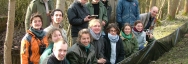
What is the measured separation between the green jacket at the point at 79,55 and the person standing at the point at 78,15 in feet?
3.46

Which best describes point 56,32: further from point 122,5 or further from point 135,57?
point 122,5

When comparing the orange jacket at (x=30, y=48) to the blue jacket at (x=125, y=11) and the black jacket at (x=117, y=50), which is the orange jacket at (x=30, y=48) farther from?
the blue jacket at (x=125, y=11)

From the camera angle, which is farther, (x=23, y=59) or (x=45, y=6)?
(x=45, y=6)

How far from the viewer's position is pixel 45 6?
5176mm

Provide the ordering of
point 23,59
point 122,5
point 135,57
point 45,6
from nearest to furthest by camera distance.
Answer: point 23,59, point 45,6, point 135,57, point 122,5

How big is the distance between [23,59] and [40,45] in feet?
1.03

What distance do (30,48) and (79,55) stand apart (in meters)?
0.75

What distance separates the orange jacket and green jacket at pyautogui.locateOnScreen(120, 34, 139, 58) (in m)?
2.09

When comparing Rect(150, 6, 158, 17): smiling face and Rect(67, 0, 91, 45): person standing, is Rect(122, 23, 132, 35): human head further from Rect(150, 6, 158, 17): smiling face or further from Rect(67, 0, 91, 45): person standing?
Rect(150, 6, 158, 17): smiling face

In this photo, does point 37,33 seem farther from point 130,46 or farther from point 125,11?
point 125,11

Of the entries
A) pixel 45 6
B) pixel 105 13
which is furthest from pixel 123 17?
pixel 45 6

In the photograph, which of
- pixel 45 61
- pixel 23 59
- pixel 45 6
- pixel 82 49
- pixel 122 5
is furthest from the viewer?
pixel 122 5

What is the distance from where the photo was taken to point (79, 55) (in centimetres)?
418

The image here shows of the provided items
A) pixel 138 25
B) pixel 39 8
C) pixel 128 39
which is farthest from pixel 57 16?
pixel 138 25
